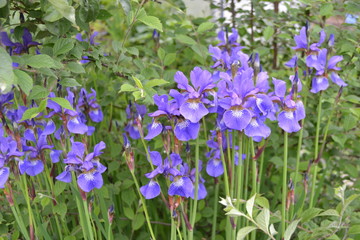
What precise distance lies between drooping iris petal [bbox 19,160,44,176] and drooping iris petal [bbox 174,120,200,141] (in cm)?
47

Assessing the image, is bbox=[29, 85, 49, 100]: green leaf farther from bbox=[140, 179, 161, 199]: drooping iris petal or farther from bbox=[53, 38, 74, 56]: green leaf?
bbox=[140, 179, 161, 199]: drooping iris petal

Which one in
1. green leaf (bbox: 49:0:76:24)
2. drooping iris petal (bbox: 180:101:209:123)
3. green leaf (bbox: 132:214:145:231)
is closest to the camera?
green leaf (bbox: 49:0:76:24)

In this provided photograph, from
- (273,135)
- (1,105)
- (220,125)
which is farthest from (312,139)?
(1,105)

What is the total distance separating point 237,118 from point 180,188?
26 cm

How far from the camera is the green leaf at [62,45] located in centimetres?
133

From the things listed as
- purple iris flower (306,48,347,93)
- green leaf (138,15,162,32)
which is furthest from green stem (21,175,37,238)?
purple iris flower (306,48,347,93)

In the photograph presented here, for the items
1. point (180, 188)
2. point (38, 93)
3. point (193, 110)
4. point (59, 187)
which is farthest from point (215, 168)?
point (38, 93)

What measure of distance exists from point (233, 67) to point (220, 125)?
164 mm

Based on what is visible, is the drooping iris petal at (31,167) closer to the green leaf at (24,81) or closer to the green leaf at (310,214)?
the green leaf at (24,81)

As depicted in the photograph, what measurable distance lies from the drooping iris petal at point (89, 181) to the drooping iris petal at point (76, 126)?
0.14 m

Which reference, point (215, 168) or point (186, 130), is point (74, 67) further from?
point (215, 168)

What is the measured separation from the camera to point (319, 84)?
4.87 ft

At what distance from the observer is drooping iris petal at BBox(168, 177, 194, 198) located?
1.25 meters

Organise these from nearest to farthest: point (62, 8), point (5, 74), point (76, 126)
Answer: point (5, 74) < point (62, 8) < point (76, 126)
